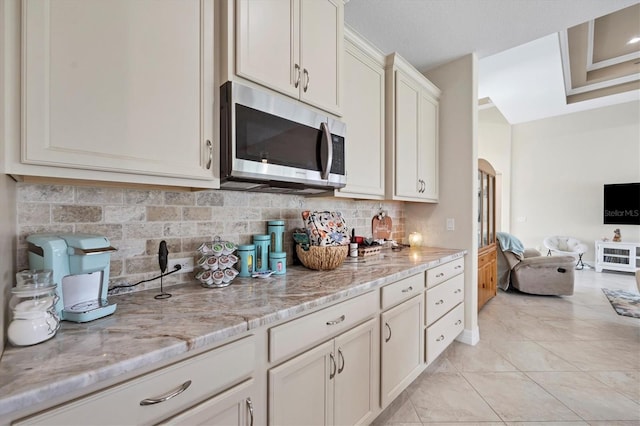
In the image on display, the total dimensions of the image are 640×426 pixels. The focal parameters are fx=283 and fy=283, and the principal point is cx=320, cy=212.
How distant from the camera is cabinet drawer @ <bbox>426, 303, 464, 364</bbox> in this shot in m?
2.13

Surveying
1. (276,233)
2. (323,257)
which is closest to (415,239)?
(323,257)

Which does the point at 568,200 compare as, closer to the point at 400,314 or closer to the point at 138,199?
the point at 400,314

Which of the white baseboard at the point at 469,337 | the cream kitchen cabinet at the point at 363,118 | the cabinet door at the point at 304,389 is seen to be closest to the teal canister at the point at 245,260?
the cabinet door at the point at 304,389

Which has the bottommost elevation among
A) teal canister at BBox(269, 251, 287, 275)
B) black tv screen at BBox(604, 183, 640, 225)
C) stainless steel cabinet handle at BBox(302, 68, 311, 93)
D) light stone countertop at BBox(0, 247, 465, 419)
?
light stone countertop at BBox(0, 247, 465, 419)

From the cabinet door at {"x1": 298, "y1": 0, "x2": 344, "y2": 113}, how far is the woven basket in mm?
832

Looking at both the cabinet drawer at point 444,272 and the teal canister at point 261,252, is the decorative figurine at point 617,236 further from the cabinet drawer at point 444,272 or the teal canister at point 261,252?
the teal canister at point 261,252

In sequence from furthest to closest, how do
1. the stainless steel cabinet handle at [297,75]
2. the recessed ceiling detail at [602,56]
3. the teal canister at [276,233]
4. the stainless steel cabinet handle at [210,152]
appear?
A: the recessed ceiling detail at [602,56] < the teal canister at [276,233] < the stainless steel cabinet handle at [297,75] < the stainless steel cabinet handle at [210,152]

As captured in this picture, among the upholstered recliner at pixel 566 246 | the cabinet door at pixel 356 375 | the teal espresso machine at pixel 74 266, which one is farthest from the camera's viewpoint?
the upholstered recliner at pixel 566 246

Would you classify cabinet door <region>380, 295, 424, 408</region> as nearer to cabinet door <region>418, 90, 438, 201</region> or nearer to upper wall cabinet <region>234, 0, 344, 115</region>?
cabinet door <region>418, 90, 438, 201</region>

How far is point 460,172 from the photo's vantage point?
9.20ft

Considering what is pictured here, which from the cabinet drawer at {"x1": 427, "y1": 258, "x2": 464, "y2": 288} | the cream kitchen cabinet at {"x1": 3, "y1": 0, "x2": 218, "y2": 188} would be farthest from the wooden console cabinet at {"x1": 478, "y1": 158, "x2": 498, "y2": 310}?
the cream kitchen cabinet at {"x1": 3, "y1": 0, "x2": 218, "y2": 188}

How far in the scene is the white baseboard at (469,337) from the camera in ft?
9.05

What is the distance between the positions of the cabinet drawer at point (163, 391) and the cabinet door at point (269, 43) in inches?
44.5

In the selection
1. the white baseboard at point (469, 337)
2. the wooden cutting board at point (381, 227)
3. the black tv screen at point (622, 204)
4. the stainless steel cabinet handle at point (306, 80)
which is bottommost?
the white baseboard at point (469, 337)
